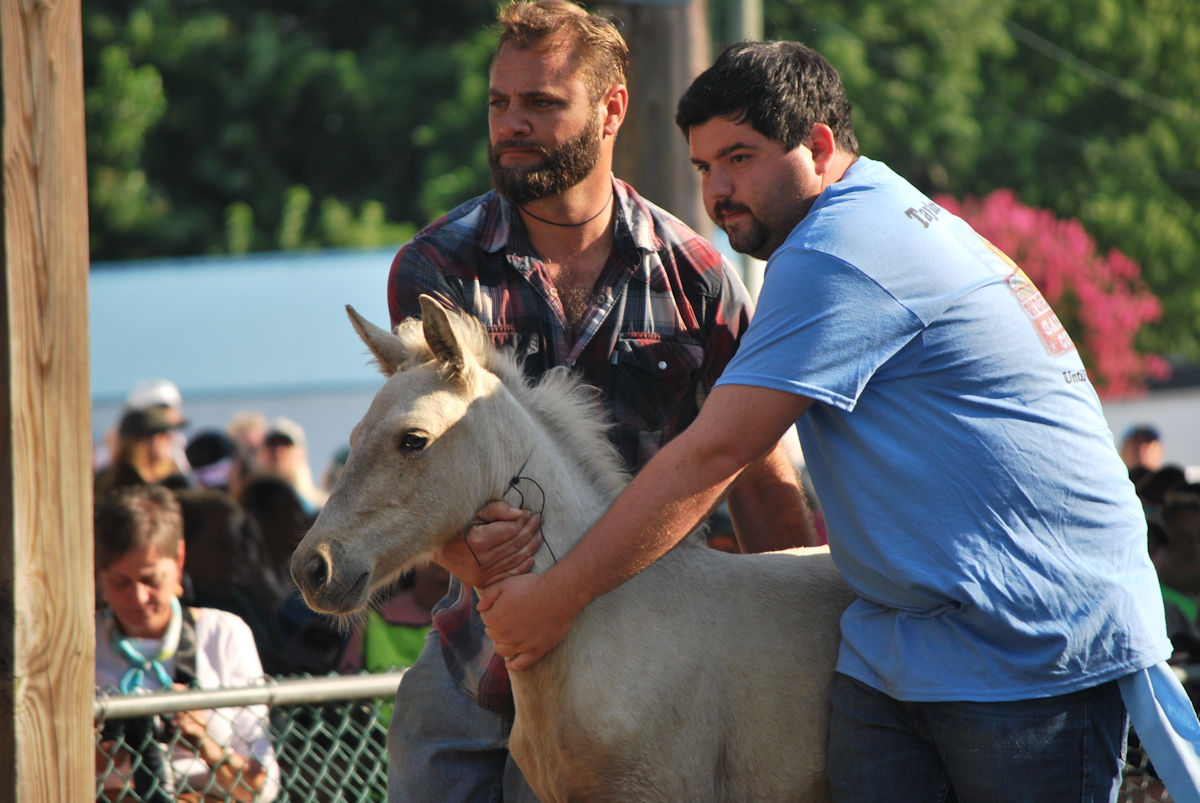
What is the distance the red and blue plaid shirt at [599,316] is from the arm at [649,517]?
56 centimetres

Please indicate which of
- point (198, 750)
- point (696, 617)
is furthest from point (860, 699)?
point (198, 750)

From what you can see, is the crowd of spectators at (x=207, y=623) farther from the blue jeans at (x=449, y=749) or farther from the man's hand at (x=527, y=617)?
the man's hand at (x=527, y=617)

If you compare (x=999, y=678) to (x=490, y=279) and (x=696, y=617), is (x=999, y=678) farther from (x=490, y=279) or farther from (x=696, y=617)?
(x=490, y=279)

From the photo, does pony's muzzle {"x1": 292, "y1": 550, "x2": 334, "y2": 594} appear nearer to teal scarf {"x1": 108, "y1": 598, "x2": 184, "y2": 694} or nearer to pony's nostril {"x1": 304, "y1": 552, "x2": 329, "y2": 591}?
pony's nostril {"x1": 304, "y1": 552, "x2": 329, "y2": 591}

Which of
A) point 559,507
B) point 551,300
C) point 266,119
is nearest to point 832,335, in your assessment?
point 559,507

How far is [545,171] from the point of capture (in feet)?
11.6

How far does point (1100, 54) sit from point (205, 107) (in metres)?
17.7

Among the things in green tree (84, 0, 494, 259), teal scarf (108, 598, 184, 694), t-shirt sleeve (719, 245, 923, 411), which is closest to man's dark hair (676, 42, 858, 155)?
t-shirt sleeve (719, 245, 923, 411)

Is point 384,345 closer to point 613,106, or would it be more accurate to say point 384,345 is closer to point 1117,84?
point 613,106

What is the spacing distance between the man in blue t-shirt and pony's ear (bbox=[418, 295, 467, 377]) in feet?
1.76

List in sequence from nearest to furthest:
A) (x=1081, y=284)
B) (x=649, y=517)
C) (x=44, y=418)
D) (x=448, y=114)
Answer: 1. (x=44, y=418)
2. (x=649, y=517)
3. (x=1081, y=284)
4. (x=448, y=114)

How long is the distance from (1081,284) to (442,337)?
723 inches

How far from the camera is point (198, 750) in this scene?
13.5 feet

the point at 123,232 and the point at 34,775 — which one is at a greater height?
the point at 34,775
